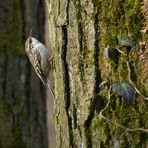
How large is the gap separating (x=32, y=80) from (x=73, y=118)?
2.08 m

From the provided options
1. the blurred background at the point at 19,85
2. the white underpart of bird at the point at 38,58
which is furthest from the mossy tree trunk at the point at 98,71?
the blurred background at the point at 19,85

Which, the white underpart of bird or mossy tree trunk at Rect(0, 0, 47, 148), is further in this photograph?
mossy tree trunk at Rect(0, 0, 47, 148)

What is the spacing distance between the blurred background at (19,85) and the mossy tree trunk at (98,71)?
1935 millimetres

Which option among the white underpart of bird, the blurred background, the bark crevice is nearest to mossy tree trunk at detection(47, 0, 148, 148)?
the bark crevice

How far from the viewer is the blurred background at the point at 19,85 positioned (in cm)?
453

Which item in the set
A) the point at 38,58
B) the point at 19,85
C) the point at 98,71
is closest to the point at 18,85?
the point at 19,85

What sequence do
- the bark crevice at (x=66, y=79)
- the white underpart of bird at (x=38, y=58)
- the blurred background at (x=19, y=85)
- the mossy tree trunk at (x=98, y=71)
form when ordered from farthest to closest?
the blurred background at (x=19, y=85) → the white underpart of bird at (x=38, y=58) → the bark crevice at (x=66, y=79) → the mossy tree trunk at (x=98, y=71)

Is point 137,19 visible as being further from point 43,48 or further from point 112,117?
point 43,48

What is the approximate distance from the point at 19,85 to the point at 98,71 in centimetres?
217

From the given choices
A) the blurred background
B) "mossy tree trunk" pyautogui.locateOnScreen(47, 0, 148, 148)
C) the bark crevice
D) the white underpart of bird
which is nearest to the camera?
"mossy tree trunk" pyautogui.locateOnScreen(47, 0, 148, 148)

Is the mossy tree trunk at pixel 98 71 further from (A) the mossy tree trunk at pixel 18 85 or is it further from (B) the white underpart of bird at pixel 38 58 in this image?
(A) the mossy tree trunk at pixel 18 85

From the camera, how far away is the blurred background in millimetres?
4531

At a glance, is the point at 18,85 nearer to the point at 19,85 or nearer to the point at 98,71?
the point at 19,85

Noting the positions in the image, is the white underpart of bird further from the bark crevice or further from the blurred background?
the bark crevice
